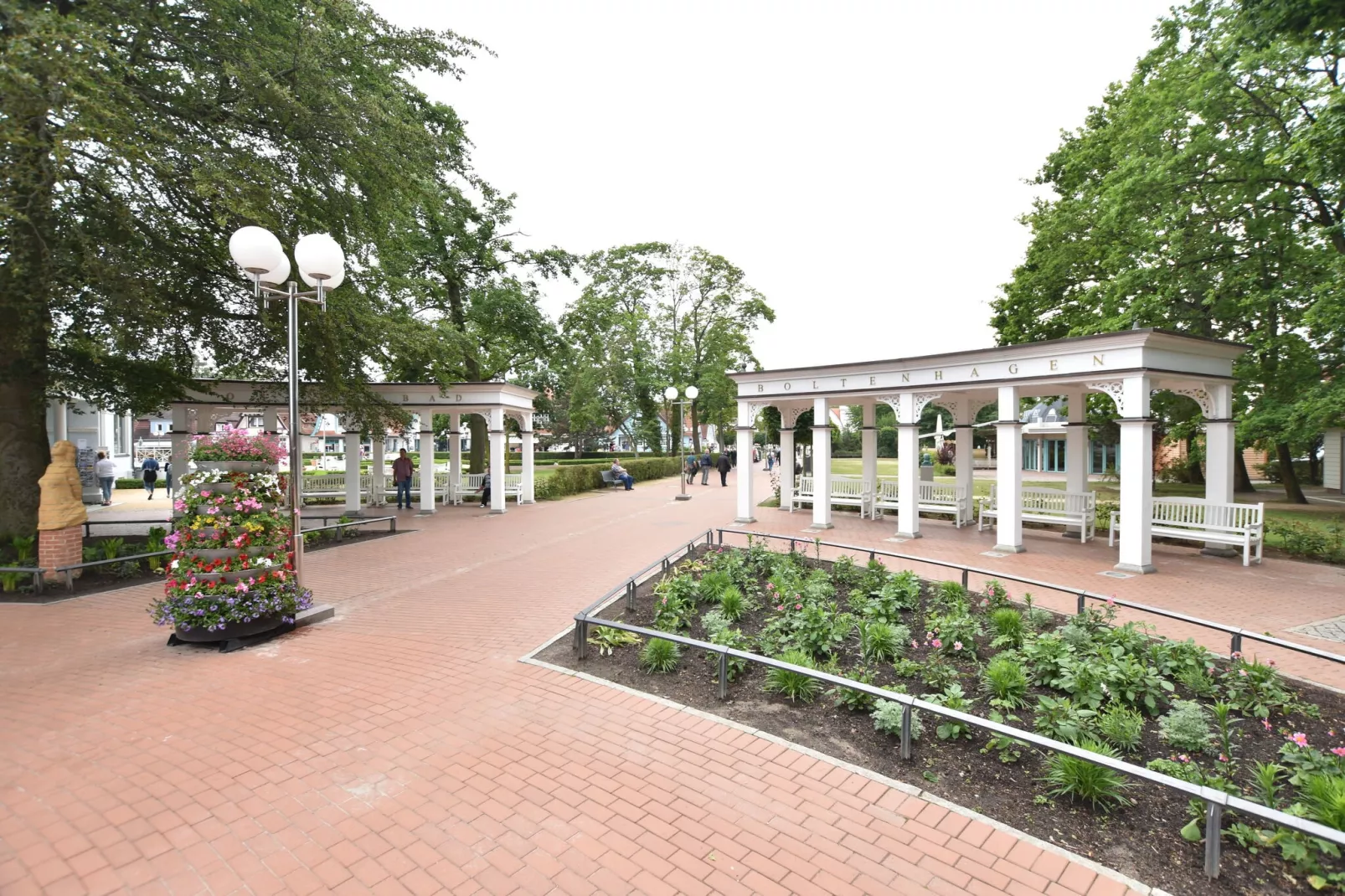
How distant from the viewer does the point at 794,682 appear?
4637 mm

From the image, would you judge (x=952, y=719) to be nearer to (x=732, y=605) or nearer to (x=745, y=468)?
(x=732, y=605)

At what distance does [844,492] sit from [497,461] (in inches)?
411

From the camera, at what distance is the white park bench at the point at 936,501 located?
14977 mm

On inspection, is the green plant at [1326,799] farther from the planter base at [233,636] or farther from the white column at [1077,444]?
the white column at [1077,444]

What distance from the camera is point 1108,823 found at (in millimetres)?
3119

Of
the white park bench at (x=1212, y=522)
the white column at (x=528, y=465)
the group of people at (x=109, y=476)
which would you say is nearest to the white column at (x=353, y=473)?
the white column at (x=528, y=465)

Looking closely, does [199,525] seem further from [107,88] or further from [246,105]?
[246,105]

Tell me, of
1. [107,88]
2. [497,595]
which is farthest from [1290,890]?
[107,88]

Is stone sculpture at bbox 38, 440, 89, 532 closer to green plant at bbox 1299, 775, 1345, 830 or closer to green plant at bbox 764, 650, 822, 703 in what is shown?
green plant at bbox 764, 650, 822, 703

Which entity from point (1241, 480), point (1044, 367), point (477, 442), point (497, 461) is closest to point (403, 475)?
point (497, 461)

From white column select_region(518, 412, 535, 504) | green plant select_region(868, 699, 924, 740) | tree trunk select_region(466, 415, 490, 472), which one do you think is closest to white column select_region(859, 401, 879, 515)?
white column select_region(518, 412, 535, 504)

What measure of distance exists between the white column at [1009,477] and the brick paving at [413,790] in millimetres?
9259

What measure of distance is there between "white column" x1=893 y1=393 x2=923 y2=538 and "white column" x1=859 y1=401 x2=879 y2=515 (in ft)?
9.08

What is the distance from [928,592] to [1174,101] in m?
13.1
